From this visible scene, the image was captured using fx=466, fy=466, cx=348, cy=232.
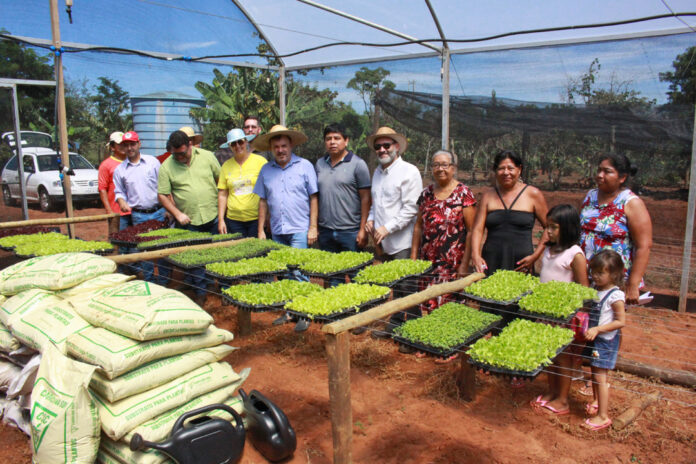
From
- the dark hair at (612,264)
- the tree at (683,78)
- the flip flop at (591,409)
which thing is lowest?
the flip flop at (591,409)

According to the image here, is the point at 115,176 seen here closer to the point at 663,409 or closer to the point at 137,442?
the point at 137,442

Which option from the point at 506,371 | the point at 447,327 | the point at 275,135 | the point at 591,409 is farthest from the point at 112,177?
the point at 591,409

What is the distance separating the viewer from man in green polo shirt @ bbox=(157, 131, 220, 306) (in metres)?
5.27

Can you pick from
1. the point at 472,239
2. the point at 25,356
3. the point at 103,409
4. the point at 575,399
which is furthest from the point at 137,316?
the point at 575,399

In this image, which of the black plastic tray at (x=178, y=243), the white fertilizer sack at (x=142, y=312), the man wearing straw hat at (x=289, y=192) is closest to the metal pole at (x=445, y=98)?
the man wearing straw hat at (x=289, y=192)

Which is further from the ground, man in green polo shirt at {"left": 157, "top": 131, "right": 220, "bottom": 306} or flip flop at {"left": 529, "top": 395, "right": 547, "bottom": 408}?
man in green polo shirt at {"left": 157, "top": 131, "right": 220, "bottom": 306}

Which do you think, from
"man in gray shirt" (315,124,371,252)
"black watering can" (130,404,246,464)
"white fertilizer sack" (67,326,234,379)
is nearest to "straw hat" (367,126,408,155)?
"man in gray shirt" (315,124,371,252)

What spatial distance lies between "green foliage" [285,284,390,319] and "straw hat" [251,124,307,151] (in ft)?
7.15

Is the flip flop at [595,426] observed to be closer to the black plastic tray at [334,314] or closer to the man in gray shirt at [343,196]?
the black plastic tray at [334,314]

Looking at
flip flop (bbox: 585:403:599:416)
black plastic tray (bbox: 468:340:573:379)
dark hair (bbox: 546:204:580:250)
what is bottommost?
flip flop (bbox: 585:403:599:416)

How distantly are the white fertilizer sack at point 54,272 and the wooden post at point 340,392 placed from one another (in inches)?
88.3

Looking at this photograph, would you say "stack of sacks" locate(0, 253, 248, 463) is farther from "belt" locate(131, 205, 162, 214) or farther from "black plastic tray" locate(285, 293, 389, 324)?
"belt" locate(131, 205, 162, 214)

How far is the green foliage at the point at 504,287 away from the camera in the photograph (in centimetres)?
288

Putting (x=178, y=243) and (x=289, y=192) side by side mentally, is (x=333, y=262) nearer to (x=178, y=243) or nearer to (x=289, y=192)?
(x=289, y=192)
